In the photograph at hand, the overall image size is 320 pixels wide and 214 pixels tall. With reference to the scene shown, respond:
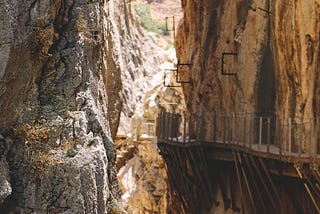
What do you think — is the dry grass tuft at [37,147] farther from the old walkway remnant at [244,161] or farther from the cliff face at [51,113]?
the old walkway remnant at [244,161]

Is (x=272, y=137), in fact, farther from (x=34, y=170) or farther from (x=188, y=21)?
(x=34, y=170)

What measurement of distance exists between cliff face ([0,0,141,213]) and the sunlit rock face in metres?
7.20

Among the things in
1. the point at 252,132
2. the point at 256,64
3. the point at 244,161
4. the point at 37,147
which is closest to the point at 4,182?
the point at 37,147

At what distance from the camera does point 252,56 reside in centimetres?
2302

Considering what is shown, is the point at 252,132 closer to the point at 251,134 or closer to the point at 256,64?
the point at 251,134

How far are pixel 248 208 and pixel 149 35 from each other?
141ft

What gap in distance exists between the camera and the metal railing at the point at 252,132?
16.2 metres

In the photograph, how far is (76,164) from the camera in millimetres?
10922

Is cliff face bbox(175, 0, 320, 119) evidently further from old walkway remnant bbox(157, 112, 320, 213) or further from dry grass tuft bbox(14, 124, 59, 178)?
dry grass tuft bbox(14, 124, 59, 178)

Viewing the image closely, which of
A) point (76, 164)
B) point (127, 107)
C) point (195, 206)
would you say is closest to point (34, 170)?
point (76, 164)

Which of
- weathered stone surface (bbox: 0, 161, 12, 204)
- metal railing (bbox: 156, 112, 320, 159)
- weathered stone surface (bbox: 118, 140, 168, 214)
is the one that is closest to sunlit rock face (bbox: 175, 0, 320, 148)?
metal railing (bbox: 156, 112, 320, 159)

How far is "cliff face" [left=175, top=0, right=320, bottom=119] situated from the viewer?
58.5 feet

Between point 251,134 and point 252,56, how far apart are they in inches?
176

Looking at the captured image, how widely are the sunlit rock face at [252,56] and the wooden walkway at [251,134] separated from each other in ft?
2.08
